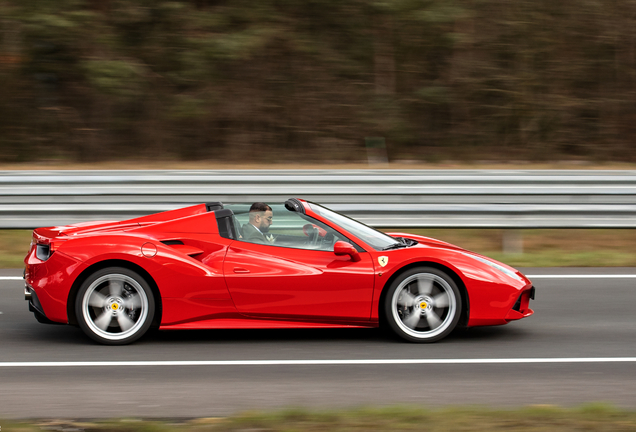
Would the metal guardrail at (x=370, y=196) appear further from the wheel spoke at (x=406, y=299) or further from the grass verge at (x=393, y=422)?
the grass verge at (x=393, y=422)

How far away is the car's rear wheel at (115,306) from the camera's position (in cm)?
564

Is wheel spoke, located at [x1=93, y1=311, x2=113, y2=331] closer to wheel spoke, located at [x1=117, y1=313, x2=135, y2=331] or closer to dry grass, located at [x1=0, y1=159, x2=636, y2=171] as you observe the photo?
wheel spoke, located at [x1=117, y1=313, x2=135, y2=331]

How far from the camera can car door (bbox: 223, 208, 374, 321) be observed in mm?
5625

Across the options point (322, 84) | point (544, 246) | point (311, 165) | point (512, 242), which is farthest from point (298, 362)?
point (322, 84)

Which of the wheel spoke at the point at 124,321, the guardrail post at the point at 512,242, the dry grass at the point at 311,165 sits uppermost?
the dry grass at the point at 311,165

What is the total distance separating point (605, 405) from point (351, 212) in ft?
18.9

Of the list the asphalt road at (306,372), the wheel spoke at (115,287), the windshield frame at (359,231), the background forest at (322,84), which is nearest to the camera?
the asphalt road at (306,372)

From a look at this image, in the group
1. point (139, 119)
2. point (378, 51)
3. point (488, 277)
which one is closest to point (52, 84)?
point (139, 119)

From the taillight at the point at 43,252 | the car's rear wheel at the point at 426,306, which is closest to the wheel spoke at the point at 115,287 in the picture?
the taillight at the point at 43,252

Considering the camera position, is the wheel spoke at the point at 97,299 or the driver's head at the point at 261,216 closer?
the wheel spoke at the point at 97,299

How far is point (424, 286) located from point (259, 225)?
1329mm

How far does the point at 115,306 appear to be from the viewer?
18.6 feet

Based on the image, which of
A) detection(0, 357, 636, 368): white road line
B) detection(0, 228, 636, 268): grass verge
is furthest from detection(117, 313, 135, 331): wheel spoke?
detection(0, 228, 636, 268): grass verge

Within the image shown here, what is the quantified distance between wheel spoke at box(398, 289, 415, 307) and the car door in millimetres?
259
